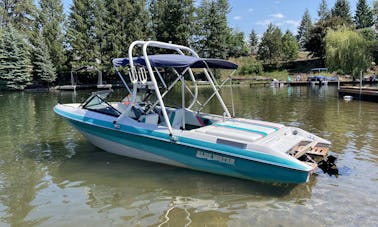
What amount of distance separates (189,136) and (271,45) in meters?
69.3

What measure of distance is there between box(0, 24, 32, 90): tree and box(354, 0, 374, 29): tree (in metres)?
91.7

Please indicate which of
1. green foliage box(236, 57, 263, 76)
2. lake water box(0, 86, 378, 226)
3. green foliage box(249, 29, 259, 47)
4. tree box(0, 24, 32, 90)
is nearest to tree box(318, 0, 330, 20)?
green foliage box(249, 29, 259, 47)

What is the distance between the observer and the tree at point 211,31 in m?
59.0

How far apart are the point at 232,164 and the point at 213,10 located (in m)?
58.3

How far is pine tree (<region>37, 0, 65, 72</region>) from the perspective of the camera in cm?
5022

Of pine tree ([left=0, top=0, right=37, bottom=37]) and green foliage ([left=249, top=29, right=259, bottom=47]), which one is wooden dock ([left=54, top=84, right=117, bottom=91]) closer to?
pine tree ([left=0, top=0, right=37, bottom=37])

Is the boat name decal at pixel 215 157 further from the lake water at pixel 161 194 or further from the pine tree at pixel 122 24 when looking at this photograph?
the pine tree at pixel 122 24

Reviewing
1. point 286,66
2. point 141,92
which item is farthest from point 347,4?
point 141,92

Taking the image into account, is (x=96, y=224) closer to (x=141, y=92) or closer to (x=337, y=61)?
(x=141, y=92)

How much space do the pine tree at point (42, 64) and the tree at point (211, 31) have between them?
87.1ft

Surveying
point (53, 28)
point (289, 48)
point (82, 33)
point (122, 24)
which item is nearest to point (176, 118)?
point (82, 33)

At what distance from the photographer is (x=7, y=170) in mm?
8086

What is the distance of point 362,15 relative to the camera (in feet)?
306

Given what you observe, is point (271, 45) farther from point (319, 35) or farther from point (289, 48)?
point (319, 35)
